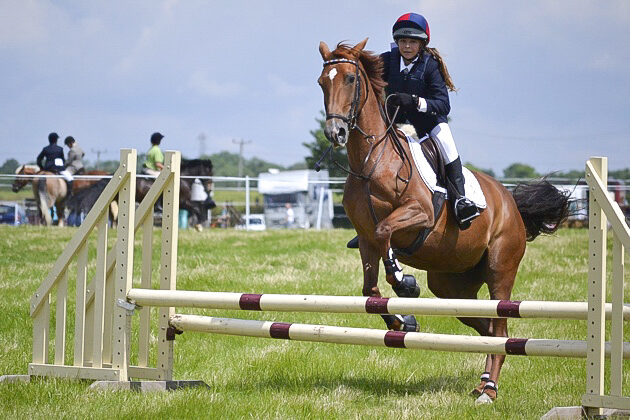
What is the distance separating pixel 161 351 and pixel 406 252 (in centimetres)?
187

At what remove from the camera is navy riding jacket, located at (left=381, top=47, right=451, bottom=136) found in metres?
6.11

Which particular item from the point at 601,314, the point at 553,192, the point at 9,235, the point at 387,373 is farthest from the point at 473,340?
the point at 9,235

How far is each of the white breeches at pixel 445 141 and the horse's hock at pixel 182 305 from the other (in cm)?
168

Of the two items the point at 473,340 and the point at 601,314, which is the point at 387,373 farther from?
the point at 601,314

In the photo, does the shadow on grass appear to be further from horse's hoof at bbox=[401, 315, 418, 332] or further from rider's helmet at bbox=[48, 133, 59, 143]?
rider's helmet at bbox=[48, 133, 59, 143]

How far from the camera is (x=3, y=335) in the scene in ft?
24.1

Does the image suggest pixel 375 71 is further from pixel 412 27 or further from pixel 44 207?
pixel 44 207

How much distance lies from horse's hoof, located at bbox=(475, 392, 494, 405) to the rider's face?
246 centimetres

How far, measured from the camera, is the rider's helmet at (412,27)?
6.06 m

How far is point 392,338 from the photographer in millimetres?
4965

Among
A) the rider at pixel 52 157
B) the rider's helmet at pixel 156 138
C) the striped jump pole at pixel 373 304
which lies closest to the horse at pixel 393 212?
the striped jump pole at pixel 373 304

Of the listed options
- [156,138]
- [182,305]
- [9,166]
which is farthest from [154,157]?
[182,305]

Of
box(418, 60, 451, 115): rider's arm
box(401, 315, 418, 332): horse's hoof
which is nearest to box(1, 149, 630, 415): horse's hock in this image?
box(401, 315, 418, 332): horse's hoof

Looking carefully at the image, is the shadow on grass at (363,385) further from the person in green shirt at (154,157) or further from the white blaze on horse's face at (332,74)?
the person in green shirt at (154,157)
